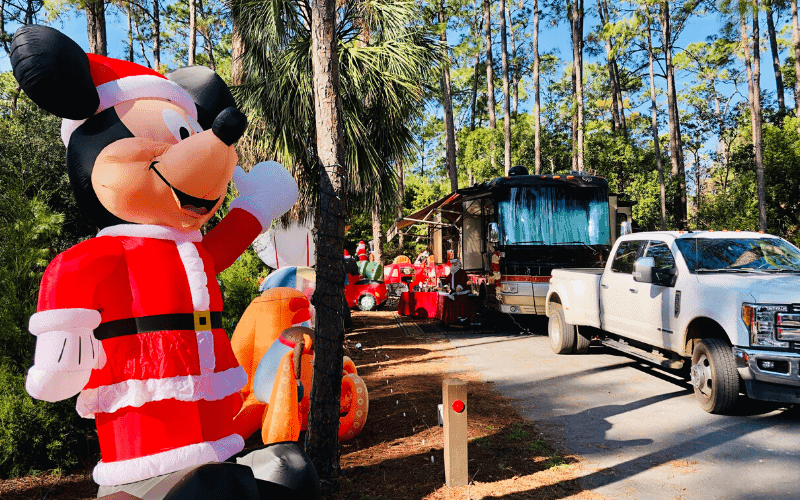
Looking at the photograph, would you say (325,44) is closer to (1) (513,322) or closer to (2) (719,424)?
(2) (719,424)

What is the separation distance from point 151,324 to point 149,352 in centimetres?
13

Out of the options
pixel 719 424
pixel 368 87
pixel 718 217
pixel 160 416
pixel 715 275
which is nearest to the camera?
pixel 160 416

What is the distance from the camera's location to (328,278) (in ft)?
13.0

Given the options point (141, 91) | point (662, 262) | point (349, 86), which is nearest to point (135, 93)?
point (141, 91)

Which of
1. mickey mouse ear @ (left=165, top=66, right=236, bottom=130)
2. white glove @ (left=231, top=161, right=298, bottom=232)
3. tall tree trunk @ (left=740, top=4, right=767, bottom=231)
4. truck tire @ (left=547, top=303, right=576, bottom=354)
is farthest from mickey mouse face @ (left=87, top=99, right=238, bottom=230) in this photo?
tall tree trunk @ (left=740, top=4, right=767, bottom=231)

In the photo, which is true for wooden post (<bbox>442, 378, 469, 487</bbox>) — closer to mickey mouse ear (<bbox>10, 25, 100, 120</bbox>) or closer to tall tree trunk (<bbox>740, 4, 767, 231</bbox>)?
mickey mouse ear (<bbox>10, 25, 100, 120</bbox>)

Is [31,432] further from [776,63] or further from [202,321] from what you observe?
[776,63]

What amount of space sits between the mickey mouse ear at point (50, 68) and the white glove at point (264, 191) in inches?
37.7

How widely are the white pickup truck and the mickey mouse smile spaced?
511cm

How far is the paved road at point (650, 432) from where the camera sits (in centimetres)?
397

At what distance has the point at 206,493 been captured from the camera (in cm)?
190

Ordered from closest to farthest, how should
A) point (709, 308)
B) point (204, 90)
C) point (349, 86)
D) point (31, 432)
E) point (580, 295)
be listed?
1. point (204, 90)
2. point (31, 432)
3. point (709, 308)
4. point (580, 295)
5. point (349, 86)

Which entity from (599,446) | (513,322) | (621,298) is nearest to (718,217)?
(513,322)

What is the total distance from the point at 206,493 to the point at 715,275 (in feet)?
19.2
